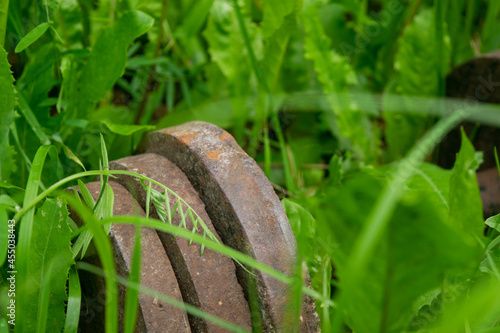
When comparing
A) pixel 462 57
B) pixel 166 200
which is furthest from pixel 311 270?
pixel 462 57

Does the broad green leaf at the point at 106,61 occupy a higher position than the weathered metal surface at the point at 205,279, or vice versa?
the broad green leaf at the point at 106,61

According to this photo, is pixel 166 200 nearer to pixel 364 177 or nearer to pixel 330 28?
pixel 364 177

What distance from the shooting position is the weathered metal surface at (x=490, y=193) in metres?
1.78

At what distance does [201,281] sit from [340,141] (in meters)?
1.25

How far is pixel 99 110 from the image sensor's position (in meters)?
2.02

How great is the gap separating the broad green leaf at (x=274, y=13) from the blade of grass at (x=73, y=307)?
1125 mm

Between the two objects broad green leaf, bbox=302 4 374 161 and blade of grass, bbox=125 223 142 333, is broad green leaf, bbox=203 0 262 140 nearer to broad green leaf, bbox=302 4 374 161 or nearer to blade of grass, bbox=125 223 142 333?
broad green leaf, bbox=302 4 374 161

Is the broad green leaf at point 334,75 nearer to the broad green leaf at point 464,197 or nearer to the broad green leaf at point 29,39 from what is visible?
the broad green leaf at point 464,197

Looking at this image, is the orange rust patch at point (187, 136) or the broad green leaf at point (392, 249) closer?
the broad green leaf at point (392, 249)

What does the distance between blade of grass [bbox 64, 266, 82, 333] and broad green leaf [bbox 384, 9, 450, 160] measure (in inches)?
Result: 60.1

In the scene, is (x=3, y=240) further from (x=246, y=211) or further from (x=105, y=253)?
(x=246, y=211)

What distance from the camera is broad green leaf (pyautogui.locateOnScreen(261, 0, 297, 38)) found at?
177cm

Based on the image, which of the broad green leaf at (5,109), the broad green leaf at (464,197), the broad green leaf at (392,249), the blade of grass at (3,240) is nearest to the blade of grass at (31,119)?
the broad green leaf at (5,109)

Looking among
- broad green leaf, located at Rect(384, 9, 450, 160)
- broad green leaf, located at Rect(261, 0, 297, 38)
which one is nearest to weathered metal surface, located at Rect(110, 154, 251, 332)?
broad green leaf, located at Rect(261, 0, 297, 38)
